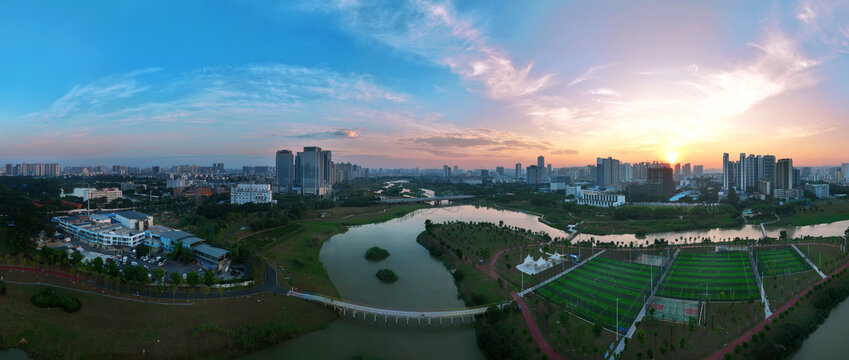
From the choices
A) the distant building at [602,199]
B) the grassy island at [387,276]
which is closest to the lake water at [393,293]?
the grassy island at [387,276]

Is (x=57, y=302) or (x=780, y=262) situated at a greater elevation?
(x=780, y=262)

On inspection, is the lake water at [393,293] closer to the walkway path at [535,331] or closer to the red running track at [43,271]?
the walkway path at [535,331]

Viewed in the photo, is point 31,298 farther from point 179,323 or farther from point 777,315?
point 777,315

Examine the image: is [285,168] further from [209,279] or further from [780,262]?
[780,262]

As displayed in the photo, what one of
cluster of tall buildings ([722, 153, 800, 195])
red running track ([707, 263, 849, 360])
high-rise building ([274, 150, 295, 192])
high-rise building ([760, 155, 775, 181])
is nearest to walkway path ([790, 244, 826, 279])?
red running track ([707, 263, 849, 360])

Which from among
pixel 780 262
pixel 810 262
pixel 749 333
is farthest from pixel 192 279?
pixel 810 262

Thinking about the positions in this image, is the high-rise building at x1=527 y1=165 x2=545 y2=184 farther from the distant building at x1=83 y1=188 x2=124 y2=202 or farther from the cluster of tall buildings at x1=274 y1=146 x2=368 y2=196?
the distant building at x1=83 y1=188 x2=124 y2=202

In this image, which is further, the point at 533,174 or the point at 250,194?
the point at 533,174
